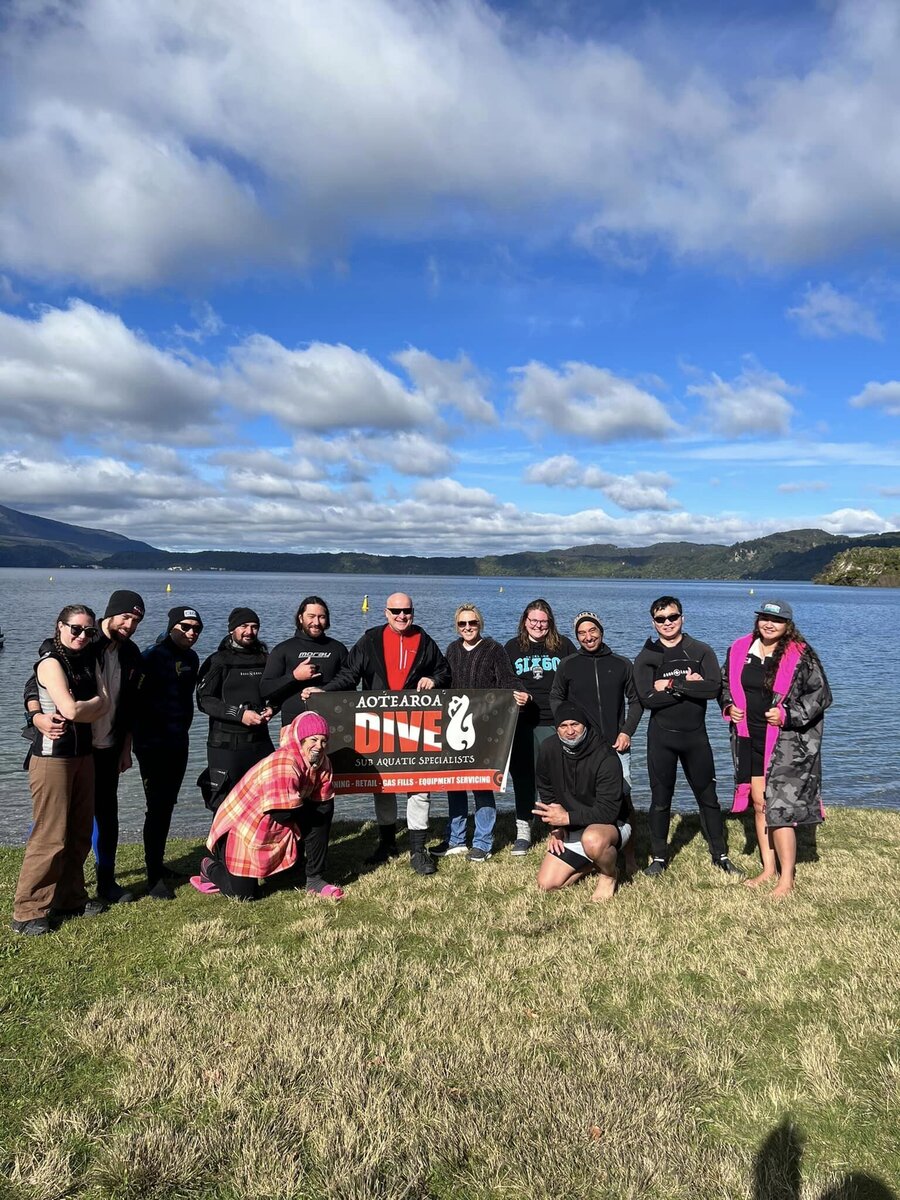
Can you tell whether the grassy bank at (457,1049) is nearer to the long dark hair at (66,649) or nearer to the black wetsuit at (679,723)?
the black wetsuit at (679,723)

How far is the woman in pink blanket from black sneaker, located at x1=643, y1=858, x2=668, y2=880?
901 millimetres

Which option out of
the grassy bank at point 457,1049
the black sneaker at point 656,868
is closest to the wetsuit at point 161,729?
the grassy bank at point 457,1049

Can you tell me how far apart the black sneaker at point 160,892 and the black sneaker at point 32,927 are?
1089mm

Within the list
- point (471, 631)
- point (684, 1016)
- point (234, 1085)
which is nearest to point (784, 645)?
point (471, 631)

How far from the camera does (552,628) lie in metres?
8.71

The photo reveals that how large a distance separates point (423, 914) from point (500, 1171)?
334 centimetres

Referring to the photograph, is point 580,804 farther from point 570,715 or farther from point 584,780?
point 570,715

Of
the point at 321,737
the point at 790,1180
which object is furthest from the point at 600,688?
the point at 790,1180

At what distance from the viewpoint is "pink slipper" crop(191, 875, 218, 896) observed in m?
7.19

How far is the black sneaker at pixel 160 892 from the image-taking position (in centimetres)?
704

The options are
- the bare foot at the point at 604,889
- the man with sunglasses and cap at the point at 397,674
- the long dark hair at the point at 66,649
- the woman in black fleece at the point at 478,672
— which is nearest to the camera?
the long dark hair at the point at 66,649

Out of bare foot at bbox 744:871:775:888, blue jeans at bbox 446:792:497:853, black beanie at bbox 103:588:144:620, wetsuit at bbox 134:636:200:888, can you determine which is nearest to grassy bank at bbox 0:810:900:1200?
bare foot at bbox 744:871:775:888

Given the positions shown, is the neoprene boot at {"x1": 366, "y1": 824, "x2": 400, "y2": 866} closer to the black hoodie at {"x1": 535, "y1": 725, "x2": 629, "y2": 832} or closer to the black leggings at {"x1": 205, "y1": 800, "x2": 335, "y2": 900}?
the black leggings at {"x1": 205, "y1": 800, "x2": 335, "y2": 900}

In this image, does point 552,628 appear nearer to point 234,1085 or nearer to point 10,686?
point 234,1085
